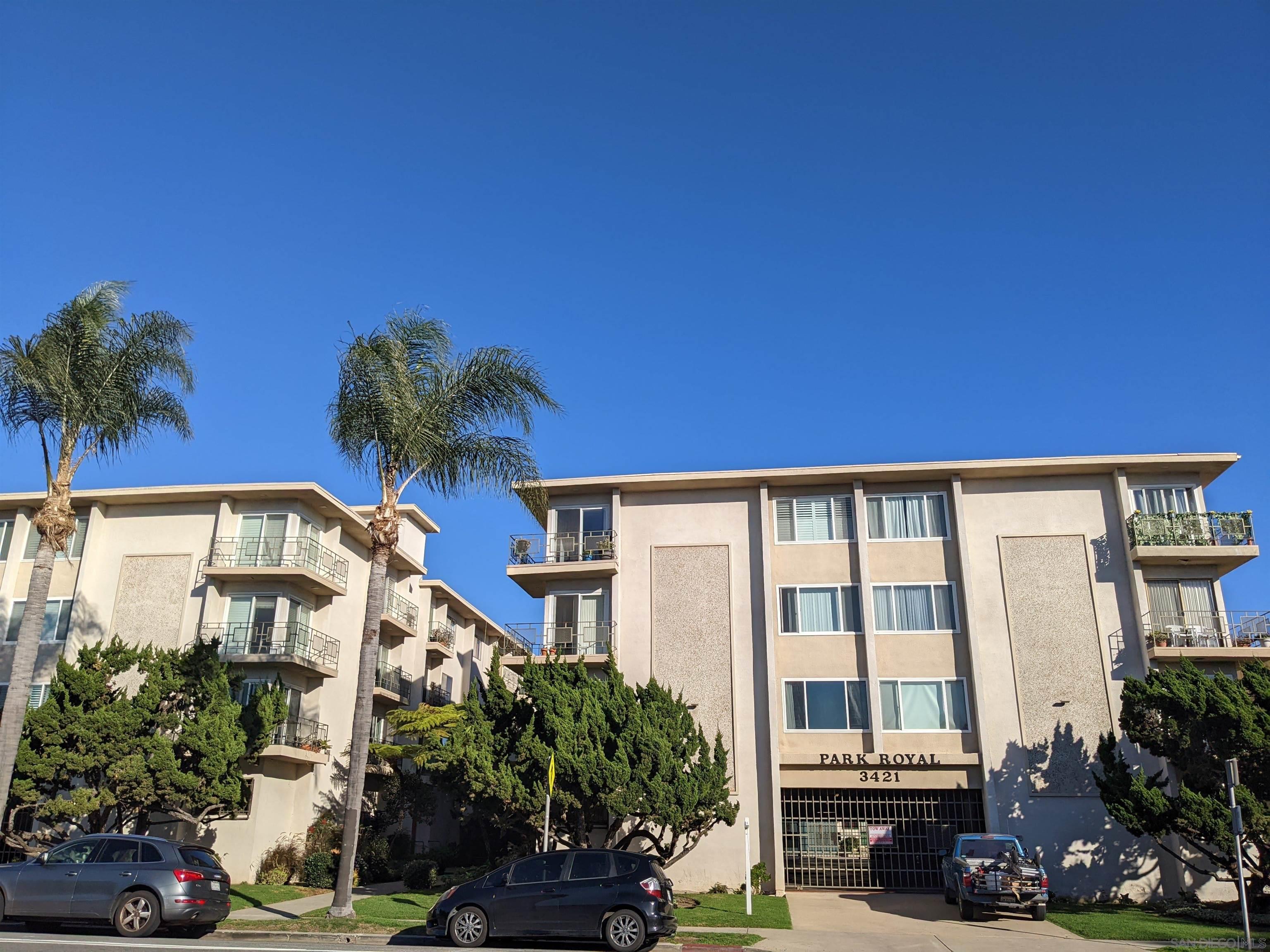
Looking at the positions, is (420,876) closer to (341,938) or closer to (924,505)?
(341,938)

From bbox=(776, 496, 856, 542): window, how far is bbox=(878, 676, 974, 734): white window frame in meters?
4.55

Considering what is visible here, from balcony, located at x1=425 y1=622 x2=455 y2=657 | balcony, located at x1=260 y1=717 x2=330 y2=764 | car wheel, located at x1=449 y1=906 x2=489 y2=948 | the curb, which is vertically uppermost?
balcony, located at x1=425 y1=622 x2=455 y2=657

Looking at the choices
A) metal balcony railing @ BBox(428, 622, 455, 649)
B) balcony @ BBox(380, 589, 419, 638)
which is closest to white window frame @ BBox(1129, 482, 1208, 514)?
balcony @ BBox(380, 589, 419, 638)

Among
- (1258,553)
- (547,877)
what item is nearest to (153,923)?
(547,877)

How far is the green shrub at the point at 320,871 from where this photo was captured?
27.4 meters

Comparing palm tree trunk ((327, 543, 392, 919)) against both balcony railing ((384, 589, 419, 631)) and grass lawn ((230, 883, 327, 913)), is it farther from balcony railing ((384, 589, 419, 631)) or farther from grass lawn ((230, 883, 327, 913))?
balcony railing ((384, 589, 419, 631))

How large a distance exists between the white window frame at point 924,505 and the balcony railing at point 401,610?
59.3 ft

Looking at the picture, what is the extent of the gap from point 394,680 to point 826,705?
693 inches

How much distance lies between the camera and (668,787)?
22719mm

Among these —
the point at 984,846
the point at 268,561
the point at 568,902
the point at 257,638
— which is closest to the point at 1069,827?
the point at 984,846

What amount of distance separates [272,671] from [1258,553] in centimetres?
2911

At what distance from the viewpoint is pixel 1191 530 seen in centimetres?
2780

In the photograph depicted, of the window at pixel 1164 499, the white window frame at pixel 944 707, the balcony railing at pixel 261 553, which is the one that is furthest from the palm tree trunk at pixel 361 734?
the window at pixel 1164 499

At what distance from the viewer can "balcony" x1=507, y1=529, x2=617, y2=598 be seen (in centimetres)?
2986
